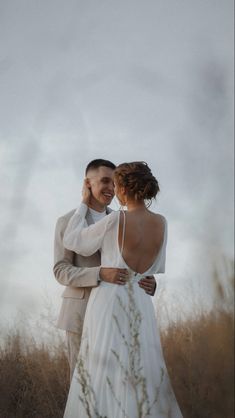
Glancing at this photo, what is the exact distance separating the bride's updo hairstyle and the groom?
50 cm

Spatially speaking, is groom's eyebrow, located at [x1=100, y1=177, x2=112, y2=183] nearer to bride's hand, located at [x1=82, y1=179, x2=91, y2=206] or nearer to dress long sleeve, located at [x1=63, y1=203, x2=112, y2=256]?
bride's hand, located at [x1=82, y1=179, x2=91, y2=206]

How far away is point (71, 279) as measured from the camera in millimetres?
3527

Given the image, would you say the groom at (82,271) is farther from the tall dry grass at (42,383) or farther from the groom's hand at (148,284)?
the tall dry grass at (42,383)

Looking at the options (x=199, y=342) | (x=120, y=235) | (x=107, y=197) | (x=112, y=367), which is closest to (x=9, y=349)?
(x=112, y=367)

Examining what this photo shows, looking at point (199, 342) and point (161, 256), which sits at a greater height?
point (161, 256)

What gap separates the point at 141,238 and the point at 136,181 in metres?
0.36

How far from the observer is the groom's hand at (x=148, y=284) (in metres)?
3.22

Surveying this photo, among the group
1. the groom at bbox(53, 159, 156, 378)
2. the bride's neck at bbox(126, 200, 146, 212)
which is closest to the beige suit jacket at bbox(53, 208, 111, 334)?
the groom at bbox(53, 159, 156, 378)

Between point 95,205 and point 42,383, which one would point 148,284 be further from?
point 42,383

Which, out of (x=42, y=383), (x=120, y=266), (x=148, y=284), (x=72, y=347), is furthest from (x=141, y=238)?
(x=42, y=383)

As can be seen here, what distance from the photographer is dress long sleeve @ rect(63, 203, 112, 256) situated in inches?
123

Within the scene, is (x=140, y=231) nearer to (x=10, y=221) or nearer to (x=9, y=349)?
(x=9, y=349)

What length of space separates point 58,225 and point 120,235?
0.89m

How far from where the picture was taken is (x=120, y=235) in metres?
3.08
